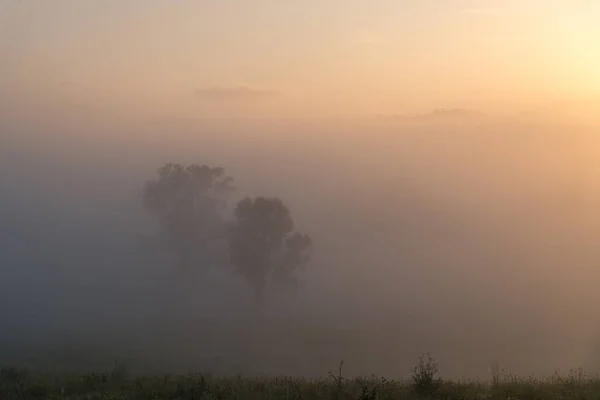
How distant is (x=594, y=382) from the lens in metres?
13.1

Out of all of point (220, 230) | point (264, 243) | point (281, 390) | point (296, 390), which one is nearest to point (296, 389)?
point (296, 390)

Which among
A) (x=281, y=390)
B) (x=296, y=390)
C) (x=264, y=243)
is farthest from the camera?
(x=264, y=243)

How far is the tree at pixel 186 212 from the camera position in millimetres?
80000

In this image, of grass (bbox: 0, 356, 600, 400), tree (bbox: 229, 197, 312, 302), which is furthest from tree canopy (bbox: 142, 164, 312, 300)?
grass (bbox: 0, 356, 600, 400)

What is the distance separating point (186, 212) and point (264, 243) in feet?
53.4

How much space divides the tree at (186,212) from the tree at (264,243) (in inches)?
328

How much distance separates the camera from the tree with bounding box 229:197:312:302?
70.9 meters

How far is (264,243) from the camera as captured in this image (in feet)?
232

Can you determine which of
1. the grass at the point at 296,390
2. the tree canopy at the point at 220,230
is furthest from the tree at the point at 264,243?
the grass at the point at 296,390

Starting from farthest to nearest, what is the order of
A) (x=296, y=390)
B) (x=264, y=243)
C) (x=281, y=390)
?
1. (x=264, y=243)
2. (x=281, y=390)
3. (x=296, y=390)

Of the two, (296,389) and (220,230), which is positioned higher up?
(220,230)

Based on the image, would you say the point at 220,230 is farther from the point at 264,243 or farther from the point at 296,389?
the point at 296,389

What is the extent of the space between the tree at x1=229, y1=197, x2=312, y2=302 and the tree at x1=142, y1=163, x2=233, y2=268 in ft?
27.3

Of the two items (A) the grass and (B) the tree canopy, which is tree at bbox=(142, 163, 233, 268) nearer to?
(B) the tree canopy
